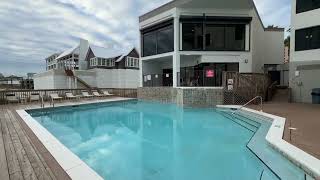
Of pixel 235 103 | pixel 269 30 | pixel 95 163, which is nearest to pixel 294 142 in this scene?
pixel 95 163

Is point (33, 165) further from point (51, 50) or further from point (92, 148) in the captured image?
point (51, 50)

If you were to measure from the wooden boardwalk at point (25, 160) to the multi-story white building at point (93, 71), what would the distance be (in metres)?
21.7

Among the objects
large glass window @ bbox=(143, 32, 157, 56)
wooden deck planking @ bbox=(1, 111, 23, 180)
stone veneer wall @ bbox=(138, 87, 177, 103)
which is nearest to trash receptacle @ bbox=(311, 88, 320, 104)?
stone veneer wall @ bbox=(138, 87, 177, 103)

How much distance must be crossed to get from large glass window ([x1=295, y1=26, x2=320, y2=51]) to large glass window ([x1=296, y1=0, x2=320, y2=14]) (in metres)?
1.21

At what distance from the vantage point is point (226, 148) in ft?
23.5

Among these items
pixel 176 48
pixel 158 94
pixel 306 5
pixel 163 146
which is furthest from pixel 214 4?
pixel 163 146

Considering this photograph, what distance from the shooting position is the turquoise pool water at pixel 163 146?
17.4ft

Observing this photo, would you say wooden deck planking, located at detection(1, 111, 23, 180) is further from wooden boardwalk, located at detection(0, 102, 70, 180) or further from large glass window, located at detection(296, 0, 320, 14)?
large glass window, located at detection(296, 0, 320, 14)

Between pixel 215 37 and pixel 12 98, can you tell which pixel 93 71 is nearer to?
pixel 12 98

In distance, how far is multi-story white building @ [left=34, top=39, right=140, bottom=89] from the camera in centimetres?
2767

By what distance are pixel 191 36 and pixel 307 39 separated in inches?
310

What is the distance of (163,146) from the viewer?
760 centimetres

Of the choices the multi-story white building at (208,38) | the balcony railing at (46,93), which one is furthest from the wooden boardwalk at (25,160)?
the multi-story white building at (208,38)

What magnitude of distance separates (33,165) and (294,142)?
18.4 feet
